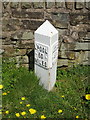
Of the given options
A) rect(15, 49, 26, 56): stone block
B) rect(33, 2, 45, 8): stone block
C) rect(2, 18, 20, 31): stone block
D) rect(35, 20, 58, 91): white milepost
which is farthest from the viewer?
rect(15, 49, 26, 56): stone block

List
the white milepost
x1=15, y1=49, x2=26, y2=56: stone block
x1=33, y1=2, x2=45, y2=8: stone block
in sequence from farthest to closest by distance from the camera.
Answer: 1. x1=15, y1=49, x2=26, y2=56: stone block
2. x1=33, y1=2, x2=45, y2=8: stone block
3. the white milepost

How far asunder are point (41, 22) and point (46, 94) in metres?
1.19

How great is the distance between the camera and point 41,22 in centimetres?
421

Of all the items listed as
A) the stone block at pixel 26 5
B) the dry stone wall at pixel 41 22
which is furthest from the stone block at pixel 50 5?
the stone block at pixel 26 5

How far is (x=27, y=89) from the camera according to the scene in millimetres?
3861

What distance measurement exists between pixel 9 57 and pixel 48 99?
115cm

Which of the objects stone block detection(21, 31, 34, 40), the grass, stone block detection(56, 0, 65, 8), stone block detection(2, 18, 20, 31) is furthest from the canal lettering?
stone block detection(56, 0, 65, 8)

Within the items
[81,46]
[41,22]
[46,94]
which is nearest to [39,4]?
[41,22]

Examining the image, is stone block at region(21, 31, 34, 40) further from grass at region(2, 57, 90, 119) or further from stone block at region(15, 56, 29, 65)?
grass at region(2, 57, 90, 119)

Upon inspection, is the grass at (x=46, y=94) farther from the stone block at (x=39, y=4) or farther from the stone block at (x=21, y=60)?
the stone block at (x=39, y=4)

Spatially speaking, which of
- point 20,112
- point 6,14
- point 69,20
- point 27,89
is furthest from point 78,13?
point 20,112

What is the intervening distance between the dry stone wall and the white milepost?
50 cm

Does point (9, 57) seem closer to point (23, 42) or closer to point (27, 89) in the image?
point (23, 42)

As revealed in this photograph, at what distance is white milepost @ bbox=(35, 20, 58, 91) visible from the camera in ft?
12.1
